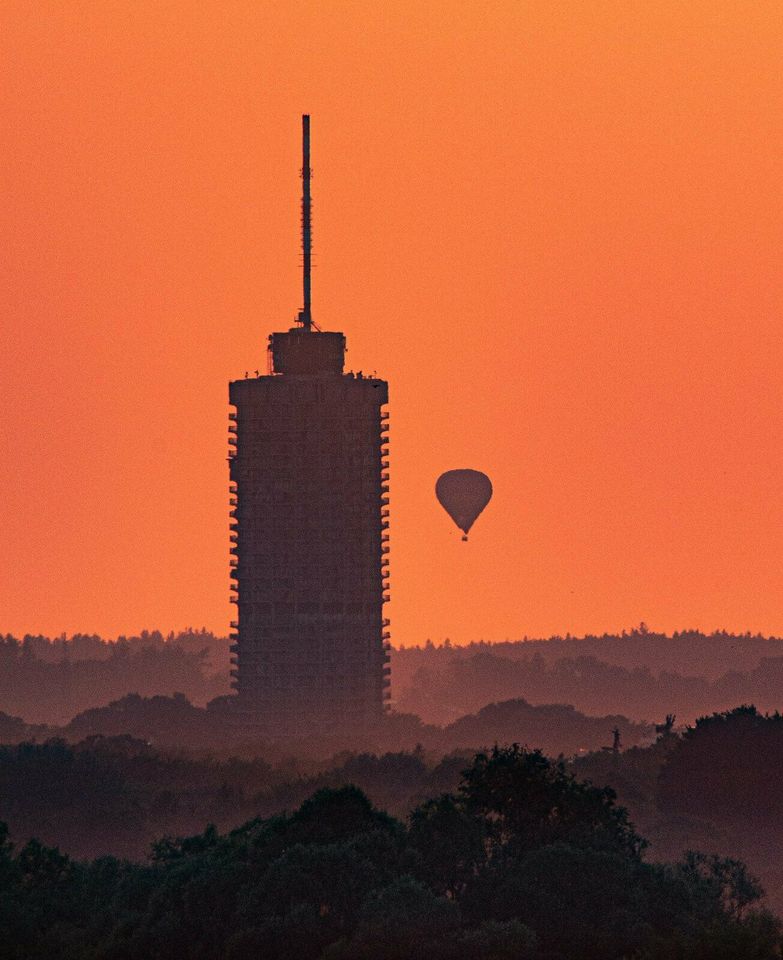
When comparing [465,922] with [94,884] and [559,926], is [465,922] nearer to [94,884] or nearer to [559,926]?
[559,926]

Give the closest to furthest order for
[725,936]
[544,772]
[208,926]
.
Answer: [725,936] → [208,926] → [544,772]

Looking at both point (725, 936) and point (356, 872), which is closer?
point (725, 936)

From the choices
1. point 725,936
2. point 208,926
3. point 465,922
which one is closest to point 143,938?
point 208,926

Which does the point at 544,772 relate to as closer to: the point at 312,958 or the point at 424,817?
the point at 424,817

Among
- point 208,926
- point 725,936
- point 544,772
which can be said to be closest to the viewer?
point 725,936

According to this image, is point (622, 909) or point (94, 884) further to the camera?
point (94, 884)

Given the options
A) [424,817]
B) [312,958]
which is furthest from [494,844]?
[312,958]
